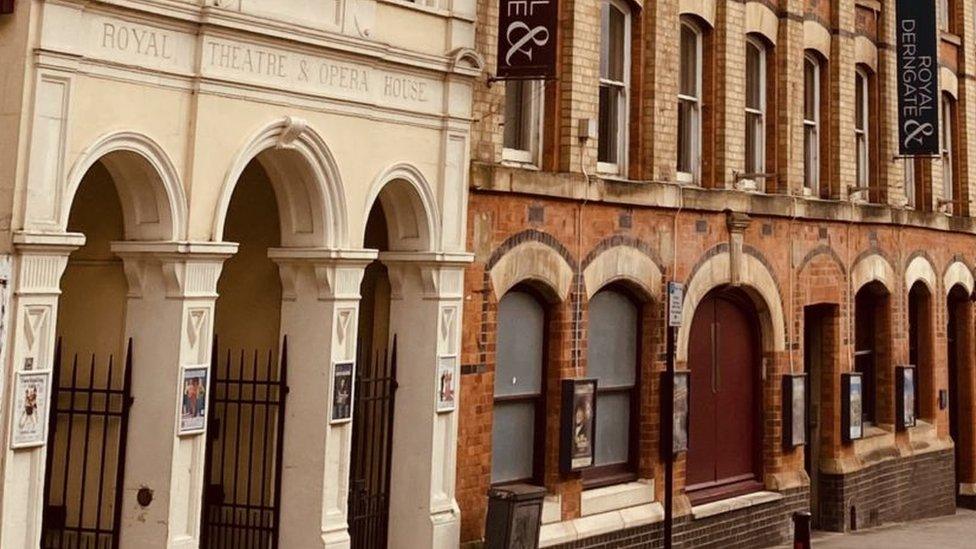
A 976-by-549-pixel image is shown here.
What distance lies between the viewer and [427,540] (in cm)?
1309

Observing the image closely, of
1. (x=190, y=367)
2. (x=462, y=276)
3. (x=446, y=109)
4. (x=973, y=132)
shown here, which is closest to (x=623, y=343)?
(x=462, y=276)

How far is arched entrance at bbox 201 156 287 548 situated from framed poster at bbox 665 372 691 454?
563cm

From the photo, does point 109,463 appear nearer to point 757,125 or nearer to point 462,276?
point 462,276

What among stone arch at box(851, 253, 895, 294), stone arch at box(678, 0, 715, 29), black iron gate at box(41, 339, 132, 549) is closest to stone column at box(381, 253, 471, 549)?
black iron gate at box(41, 339, 132, 549)

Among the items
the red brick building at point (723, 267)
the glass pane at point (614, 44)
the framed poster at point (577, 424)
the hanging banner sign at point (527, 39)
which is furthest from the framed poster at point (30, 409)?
the glass pane at point (614, 44)

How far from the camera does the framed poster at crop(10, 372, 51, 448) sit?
942 centimetres

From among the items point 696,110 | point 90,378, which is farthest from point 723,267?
point 90,378

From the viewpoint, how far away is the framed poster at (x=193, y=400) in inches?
419

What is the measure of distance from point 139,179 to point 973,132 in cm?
1879

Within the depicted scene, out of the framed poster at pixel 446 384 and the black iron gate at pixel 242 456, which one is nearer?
the black iron gate at pixel 242 456

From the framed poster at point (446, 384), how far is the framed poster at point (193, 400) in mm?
2966

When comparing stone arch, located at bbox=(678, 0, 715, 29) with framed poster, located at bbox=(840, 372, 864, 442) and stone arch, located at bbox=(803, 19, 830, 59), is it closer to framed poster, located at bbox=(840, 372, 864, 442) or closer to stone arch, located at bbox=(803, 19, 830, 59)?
stone arch, located at bbox=(803, 19, 830, 59)

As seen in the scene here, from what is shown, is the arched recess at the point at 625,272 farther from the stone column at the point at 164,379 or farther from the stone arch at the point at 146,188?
the stone arch at the point at 146,188

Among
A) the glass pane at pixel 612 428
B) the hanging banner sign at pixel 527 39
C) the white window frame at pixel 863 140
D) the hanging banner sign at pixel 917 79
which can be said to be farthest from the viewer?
the white window frame at pixel 863 140
